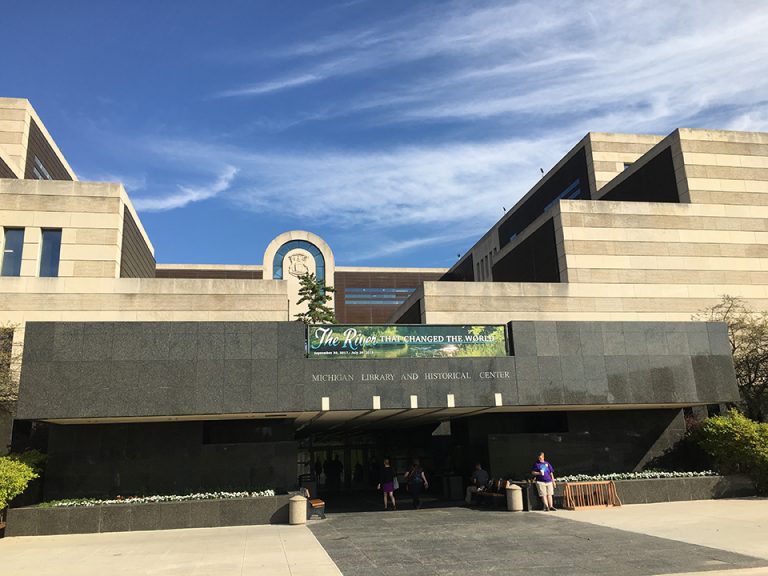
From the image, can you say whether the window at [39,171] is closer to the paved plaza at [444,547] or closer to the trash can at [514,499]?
the paved plaza at [444,547]

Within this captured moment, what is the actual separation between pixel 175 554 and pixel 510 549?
7.76 m

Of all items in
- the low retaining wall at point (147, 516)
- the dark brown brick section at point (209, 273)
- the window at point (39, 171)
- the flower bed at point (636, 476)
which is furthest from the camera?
the dark brown brick section at point (209, 273)

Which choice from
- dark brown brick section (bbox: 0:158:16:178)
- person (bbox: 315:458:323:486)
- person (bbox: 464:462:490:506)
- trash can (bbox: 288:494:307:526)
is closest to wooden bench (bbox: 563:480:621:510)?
person (bbox: 464:462:490:506)

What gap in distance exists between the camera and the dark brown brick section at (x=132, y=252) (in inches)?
1305

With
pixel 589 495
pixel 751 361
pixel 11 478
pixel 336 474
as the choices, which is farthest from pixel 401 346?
pixel 751 361

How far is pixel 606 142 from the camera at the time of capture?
4244 centimetres

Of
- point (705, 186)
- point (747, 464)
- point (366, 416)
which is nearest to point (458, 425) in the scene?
point (366, 416)

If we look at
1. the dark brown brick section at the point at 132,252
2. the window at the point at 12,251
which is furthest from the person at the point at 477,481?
the window at the point at 12,251

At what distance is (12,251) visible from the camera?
30.4 m

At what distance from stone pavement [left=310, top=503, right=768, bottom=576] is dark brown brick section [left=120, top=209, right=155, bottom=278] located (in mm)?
20736

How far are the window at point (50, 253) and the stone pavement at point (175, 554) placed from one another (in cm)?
1623

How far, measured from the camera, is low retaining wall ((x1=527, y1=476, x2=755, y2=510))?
70.3 ft

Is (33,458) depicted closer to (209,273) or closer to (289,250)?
(289,250)

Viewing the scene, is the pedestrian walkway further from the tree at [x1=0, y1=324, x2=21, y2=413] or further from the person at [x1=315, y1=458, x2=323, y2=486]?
the tree at [x1=0, y1=324, x2=21, y2=413]
